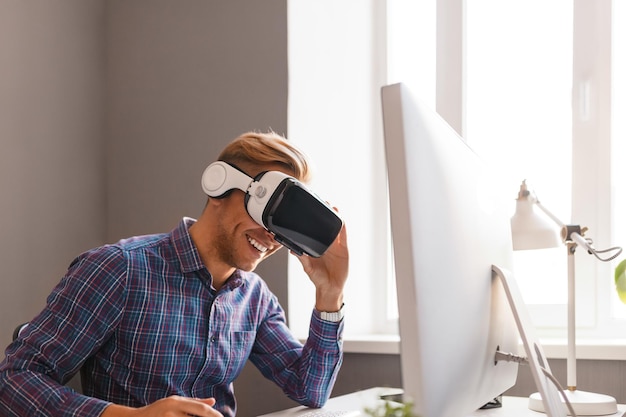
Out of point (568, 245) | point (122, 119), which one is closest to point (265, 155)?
point (568, 245)

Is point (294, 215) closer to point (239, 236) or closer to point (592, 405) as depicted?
point (239, 236)

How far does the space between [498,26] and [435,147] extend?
1849 millimetres

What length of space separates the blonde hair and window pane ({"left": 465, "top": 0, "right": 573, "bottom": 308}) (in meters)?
0.94

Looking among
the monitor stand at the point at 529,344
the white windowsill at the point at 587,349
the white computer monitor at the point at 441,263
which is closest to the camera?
the white computer monitor at the point at 441,263

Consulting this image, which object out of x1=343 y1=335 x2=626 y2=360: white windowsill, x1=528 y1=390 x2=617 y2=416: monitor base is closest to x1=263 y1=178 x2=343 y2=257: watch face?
x1=528 y1=390 x2=617 y2=416: monitor base

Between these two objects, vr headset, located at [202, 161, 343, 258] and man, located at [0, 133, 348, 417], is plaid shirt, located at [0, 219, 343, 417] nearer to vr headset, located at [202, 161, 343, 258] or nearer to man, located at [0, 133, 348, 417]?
man, located at [0, 133, 348, 417]

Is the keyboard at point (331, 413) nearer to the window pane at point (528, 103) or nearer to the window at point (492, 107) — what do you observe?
the window at point (492, 107)

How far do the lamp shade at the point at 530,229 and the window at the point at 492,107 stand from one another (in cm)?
59

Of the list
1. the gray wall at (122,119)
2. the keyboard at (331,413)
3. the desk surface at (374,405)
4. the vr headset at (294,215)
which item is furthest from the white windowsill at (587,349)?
the vr headset at (294,215)

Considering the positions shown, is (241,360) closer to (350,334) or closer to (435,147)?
(350,334)

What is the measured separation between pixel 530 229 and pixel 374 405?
54cm

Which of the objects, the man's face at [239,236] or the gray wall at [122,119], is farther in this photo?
the gray wall at [122,119]

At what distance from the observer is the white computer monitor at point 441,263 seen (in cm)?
74

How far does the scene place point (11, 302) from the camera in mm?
2197
